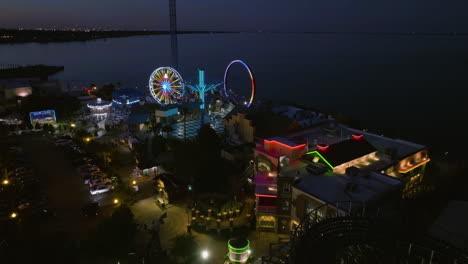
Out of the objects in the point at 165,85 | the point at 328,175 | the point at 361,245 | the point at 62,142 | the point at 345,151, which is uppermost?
the point at 165,85

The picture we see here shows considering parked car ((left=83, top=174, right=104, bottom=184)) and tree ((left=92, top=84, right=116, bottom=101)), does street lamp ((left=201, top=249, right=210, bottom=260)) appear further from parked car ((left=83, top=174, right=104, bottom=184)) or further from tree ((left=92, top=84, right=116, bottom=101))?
tree ((left=92, top=84, right=116, bottom=101))

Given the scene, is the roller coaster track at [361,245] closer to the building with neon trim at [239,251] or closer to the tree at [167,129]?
the building with neon trim at [239,251]

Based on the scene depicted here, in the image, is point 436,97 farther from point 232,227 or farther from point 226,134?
point 232,227

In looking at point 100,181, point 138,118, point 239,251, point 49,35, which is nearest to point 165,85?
point 138,118

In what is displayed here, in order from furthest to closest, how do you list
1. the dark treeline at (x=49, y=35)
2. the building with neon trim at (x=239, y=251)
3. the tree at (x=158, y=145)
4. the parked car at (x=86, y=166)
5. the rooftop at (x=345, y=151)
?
the dark treeline at (x=49, y=35) → the tree at (x=158, y=145) → the parked car at (x=86, y=166) → the rooftop at (x=345, y=151) → the building with neon trim at (x=239, y=251)

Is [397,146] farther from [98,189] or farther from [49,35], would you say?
[49,35]

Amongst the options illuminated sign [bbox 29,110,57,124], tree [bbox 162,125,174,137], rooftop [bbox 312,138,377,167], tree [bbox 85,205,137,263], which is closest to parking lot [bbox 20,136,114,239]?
tree [bbox 85,205,137,263]

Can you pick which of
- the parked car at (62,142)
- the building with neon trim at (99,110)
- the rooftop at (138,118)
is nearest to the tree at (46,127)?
the parked car at (62,142)
